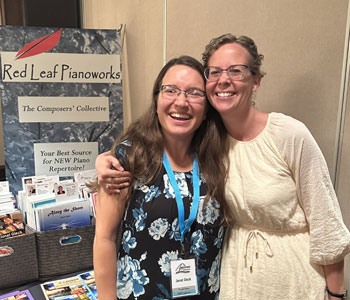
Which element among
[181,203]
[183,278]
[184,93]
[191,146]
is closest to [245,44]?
[184,93]

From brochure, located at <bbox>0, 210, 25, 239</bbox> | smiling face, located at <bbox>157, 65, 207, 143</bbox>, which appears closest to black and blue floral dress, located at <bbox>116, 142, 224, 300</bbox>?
smiling face, located at <bbox>157, 65, 207, 143</bbox>

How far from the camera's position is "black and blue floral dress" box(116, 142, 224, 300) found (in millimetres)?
1178

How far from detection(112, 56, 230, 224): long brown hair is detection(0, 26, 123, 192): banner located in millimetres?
1196

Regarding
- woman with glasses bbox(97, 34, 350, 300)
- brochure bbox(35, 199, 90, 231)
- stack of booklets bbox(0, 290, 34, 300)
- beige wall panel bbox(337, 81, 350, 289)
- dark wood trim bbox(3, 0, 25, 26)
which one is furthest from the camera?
dark wood trim bbox(3, 0, 25, 26)

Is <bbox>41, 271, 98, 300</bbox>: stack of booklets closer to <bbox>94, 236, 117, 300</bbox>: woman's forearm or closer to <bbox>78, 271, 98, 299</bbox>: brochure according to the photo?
<bbox>78, 271, 98, 299</bbox>: brochure

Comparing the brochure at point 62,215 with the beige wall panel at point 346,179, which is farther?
the brochure at point 62,215

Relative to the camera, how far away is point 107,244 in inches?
47.7

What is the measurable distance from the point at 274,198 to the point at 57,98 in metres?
1.79

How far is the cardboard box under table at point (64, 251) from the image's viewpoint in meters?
1.56

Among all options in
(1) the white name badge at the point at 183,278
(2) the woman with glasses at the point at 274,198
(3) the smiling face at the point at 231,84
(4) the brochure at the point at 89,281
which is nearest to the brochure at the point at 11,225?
(4) the brochure at the point at 89,281

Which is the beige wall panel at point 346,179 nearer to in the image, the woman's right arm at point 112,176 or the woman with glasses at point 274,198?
the woman with glasses at point 274,198

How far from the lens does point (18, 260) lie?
151 centimetres

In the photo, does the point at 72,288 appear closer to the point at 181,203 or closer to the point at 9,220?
the point at 9,220

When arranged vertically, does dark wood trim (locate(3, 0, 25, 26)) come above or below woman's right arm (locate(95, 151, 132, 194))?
above
